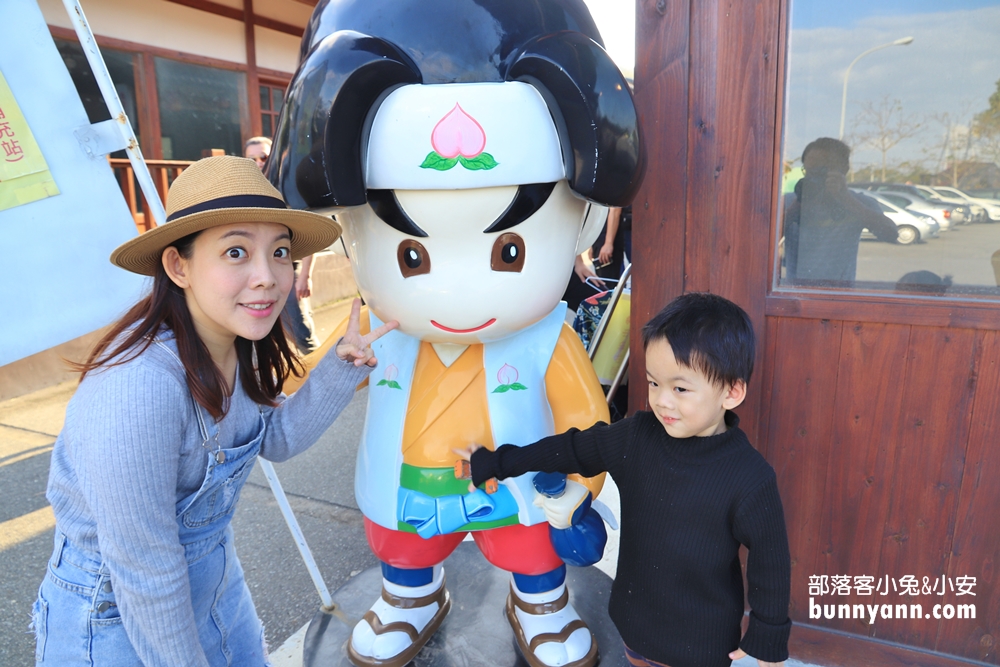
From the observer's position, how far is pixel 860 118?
193cm

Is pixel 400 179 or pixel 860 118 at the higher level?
pixel 860 118

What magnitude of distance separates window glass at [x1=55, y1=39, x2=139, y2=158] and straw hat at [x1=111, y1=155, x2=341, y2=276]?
15.3 ft

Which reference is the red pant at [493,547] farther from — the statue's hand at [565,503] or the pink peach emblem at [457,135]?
the pink peach emblem at [457,135]

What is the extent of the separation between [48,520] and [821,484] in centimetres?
343

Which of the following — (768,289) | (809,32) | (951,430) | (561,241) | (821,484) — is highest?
(809,32)

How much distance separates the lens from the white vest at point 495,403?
2016mm

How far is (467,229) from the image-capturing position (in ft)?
5.71

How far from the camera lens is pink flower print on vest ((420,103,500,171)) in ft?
5.38

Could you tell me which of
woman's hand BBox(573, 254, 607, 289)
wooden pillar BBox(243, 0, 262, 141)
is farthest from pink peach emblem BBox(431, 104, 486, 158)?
wooden pillar BBox(243, 0, 262, 141)

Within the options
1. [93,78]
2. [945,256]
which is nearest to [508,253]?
[945,256]

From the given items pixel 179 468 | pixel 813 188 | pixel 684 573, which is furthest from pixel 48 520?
pixel 813 188

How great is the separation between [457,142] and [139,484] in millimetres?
980

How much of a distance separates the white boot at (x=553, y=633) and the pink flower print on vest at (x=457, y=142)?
1.36 metres

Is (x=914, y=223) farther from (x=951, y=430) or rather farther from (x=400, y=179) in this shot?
(x=400, y=179)
